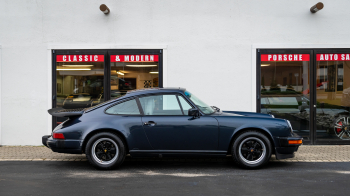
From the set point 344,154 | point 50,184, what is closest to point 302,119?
point 344,154

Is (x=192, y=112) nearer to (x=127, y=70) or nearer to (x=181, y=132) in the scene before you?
(x=181, y=132)

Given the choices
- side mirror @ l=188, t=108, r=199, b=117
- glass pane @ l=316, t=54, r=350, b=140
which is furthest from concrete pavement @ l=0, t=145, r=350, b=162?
side mirror @ l=188, t=108, r=199, b=117

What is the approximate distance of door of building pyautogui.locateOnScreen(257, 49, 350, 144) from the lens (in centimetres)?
856

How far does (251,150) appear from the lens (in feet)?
18.4

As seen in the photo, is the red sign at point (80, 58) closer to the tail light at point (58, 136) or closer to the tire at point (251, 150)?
the tail light at point (58, 136)

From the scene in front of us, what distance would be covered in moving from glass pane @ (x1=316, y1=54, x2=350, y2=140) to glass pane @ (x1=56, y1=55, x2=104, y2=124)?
5.81 meters

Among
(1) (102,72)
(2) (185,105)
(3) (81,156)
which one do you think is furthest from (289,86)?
(3) (81,156)

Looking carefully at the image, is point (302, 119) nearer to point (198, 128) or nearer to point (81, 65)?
point (198, 128)

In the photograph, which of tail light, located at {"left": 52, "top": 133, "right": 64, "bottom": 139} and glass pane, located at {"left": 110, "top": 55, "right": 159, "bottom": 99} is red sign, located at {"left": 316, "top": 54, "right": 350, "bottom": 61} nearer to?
glass pane, located at {"left": 110, "top": 55, "right": 159, "bottom": 99}

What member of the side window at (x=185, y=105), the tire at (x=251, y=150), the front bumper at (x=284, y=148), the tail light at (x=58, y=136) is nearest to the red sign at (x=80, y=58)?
the tail light at (x=58, y=136)

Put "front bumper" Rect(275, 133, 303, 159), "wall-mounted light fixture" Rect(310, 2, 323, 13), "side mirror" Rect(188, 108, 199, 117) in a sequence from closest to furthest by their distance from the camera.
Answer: "side mirror" Rect(188, 108, 199, 117) < "front bumper" Rect(275, 133, 303, 159) < "wall-mounted light fixture" Rect(310, 2, 323, 13)

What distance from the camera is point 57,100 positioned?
869 cm

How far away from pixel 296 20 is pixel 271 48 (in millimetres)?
1002

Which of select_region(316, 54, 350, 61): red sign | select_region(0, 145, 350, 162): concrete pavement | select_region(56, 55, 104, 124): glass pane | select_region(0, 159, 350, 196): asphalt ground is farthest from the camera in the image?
select_region(56, 55, 104, 124): glass pane
